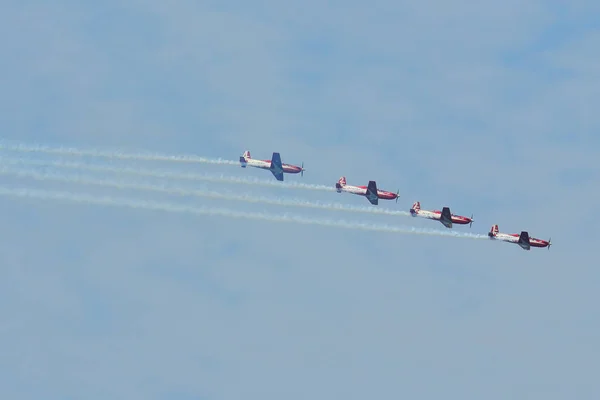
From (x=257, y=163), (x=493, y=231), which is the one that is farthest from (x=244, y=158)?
(x=493, y=231)

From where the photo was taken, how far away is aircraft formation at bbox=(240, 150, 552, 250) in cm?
11038

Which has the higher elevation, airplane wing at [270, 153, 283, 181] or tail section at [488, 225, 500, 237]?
airplane wing at [270, 153, 283, 181]

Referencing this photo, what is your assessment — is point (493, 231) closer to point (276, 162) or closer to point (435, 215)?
point (435, 215)

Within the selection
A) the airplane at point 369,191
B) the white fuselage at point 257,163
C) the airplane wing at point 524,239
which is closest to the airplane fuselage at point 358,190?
the airplane at point 369,191

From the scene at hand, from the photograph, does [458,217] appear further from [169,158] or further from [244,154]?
[169,158]

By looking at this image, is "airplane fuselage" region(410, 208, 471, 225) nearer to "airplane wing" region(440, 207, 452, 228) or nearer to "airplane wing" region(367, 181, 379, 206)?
"airplane wing" region(440, 207, 452, 228)

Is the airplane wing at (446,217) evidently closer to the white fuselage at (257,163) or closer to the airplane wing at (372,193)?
the airplane wing at (372,193)

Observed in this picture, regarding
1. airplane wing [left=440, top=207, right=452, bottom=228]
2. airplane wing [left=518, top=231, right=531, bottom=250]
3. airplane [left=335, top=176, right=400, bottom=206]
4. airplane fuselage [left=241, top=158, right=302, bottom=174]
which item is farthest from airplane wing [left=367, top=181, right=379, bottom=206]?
airplane wing [left=518, top=231, right=531, bottom=250]

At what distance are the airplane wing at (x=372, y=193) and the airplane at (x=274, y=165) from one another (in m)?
8.38

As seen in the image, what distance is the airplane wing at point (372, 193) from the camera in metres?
113

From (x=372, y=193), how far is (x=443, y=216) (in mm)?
7922

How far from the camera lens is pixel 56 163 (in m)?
85.5

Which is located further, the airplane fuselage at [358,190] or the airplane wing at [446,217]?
the airplane fuselage at [358,190]

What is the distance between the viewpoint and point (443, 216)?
111 m
